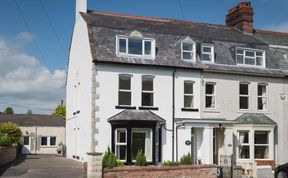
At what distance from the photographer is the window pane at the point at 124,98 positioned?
2792 centimetres

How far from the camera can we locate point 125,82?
28.2 meters

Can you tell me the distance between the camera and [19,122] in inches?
2015

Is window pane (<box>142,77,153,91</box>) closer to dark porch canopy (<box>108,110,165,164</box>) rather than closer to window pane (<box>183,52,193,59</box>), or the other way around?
dark porch canopy (<box>108,110,165,164</box>)

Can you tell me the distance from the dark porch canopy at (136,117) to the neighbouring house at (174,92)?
0.06 metres

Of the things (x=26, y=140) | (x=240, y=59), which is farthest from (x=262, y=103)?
(x=26, y=140)

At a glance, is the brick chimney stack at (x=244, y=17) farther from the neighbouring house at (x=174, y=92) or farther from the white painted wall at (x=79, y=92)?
the white painted wall at (x=79, y=92)

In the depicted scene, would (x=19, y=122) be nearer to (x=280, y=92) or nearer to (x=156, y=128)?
(x=156, y=128)

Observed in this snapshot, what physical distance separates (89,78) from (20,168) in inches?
283

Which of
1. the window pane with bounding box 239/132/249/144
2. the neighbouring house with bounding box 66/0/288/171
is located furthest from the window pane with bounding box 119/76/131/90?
the window pane with bounding box 239/132/249/144

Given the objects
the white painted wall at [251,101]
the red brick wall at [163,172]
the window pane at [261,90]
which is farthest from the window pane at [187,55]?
the red brick wall at [163,172]

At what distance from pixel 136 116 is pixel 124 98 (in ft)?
5.53

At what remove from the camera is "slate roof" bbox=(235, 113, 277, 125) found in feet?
98.3

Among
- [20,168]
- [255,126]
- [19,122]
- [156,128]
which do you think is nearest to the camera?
[20,168]

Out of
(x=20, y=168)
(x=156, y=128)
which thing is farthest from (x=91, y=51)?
(x=20, y=168)
